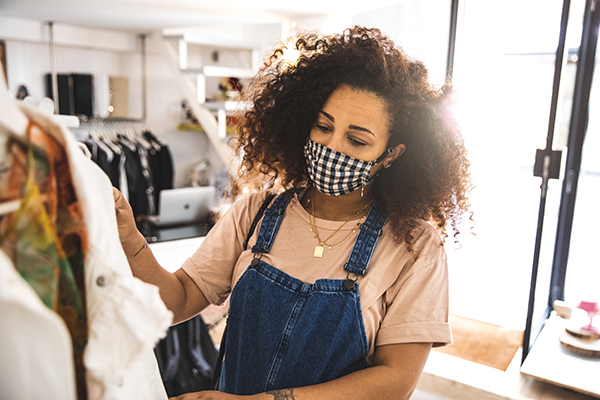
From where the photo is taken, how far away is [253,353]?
119 centimetres

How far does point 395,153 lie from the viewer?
1.26 metres

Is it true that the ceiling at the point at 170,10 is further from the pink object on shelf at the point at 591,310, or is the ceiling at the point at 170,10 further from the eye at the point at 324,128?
the pink object on shelf at the point at 591,310

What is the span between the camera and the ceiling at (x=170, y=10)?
254cm

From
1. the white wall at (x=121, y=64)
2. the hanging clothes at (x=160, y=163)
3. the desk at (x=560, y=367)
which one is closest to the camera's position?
the desk at (x=560, y=367)

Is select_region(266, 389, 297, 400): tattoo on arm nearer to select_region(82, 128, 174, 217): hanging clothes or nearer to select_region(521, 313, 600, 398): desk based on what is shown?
select_region(521, 313, 600, 398): desk

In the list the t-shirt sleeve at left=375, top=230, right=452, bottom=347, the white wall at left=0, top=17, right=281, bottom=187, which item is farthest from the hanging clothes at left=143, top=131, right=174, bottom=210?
the t-shirt sleeve at left=375, top=230, right=452, bottom=347

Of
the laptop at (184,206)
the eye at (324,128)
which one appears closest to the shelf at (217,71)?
the laptop at (184,206)

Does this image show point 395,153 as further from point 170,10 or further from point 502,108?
point 170,10

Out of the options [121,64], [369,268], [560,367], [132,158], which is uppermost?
[121,64]

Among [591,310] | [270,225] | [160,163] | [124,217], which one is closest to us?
[124,217]

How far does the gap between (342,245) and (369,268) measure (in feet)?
0.30

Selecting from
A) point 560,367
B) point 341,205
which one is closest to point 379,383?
point 341,205

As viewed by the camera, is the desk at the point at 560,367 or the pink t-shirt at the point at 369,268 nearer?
the pink t-shirt at the point at 369,268

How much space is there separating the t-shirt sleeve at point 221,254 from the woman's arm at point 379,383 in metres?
0.37
